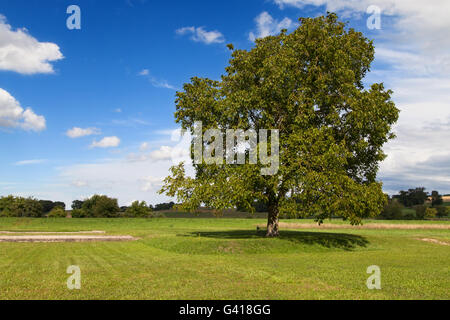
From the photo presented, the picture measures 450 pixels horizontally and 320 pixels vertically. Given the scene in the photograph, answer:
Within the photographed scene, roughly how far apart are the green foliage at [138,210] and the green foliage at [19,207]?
26386 millimetres

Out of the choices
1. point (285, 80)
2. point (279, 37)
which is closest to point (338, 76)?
point (285, 80)

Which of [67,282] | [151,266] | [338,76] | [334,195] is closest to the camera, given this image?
[67,282]

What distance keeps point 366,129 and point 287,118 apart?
20.5 ft

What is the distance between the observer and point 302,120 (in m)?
27.6

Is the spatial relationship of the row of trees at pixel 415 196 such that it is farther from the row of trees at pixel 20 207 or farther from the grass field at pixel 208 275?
the grass field at pixel 208 275

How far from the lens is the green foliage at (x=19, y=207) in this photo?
340ft

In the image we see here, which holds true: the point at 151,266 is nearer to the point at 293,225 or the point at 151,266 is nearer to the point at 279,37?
the point at 279,37

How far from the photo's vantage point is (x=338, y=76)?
1147 inches

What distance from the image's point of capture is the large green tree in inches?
1073

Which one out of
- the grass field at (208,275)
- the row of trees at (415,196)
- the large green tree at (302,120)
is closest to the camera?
the grass field at (208,275)

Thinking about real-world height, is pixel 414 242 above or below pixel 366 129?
below

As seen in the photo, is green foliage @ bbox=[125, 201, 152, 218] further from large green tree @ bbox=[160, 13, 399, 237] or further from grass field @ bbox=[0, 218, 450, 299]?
grass field @ bbox=[0, 218, 450, 299]

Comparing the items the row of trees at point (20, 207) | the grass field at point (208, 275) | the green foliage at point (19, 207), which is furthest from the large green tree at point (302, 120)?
the green foliage at point (19, 207)
